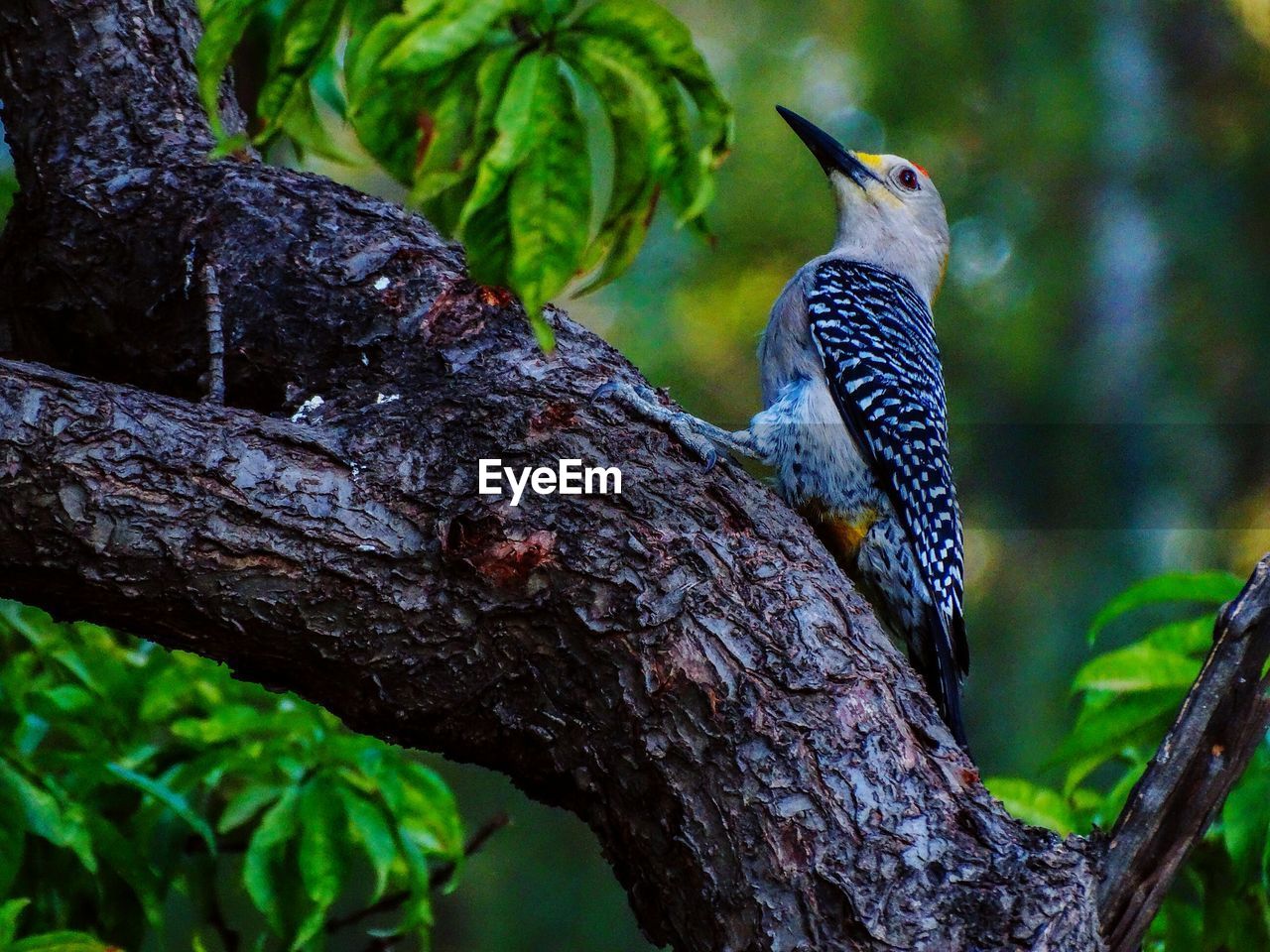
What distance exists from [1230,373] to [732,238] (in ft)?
11.7

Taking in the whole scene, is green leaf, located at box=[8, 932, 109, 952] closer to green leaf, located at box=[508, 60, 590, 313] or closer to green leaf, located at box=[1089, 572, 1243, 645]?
green leaf, located at box=[508, 60, 590, 313]

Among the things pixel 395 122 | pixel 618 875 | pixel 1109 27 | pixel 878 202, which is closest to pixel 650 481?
pixel 618 875

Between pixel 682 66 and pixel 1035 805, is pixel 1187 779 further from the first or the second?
pixel 682 66

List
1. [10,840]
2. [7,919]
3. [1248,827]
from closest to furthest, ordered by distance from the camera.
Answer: [7,919] < [10,840] < [1248,827]

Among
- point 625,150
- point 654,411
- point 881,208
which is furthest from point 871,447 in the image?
point 625,150

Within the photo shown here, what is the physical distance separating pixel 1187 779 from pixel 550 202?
4.47 ft

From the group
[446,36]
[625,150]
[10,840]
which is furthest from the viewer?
[10,840]

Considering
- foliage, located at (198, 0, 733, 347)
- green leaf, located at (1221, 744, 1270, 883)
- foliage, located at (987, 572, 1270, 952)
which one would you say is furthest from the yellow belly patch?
foliage, located at (198, 0, 733, 347)

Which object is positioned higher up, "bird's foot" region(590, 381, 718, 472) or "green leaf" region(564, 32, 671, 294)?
"green leaf" region(564, 32, 671, 294)

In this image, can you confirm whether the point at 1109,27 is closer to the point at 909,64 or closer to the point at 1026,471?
the point at 909,64

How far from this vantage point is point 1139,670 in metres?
2.54

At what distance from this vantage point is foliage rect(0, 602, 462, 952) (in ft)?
8.08

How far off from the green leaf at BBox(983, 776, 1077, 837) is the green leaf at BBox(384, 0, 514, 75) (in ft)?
6.36

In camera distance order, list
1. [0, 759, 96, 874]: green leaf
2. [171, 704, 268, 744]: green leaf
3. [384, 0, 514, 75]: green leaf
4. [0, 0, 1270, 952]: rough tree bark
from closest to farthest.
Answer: [384, 0, 514, 75]: green leaf < [0, 0, 1270, 952]: rough tree bark < [0, 759, 96, 874]: green leaf < [171, 704, 268, 744]: green leaf
